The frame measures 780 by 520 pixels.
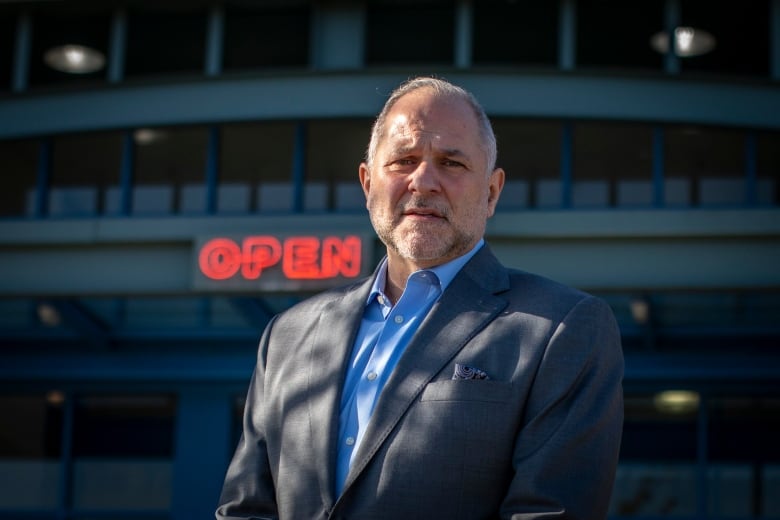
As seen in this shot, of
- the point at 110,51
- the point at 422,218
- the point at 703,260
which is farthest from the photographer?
the point at 110,51

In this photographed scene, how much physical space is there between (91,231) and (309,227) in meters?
2.64

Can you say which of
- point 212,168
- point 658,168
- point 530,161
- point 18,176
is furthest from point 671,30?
point 18,176

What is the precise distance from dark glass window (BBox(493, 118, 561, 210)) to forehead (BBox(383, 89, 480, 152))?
10442 millimetres

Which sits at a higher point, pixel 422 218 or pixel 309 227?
pixel 309 227

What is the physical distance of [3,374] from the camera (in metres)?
14.6

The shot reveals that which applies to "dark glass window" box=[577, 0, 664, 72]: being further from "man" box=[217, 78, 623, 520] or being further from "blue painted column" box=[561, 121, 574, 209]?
"man" box=[217, 78, 623, 520]

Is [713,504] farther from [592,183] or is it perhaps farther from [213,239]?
[213,239]

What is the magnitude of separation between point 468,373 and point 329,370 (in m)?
0.36

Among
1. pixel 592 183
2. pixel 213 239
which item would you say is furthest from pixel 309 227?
pixel 592 183

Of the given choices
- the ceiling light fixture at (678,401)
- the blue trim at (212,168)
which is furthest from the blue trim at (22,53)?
the ceiling light fixture at (678,401)

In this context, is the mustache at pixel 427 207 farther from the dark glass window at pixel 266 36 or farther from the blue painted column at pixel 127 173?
the blue painted column at pixel 127 173

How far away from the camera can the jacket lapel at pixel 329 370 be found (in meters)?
2.56

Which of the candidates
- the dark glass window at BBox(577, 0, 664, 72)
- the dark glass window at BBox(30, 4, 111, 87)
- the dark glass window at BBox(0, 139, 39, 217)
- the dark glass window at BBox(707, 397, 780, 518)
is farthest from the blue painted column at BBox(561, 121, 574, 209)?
the dark glass window at BBox(0, 139, 39, 217)

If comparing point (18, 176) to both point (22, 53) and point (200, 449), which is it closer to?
point (22, 53)
